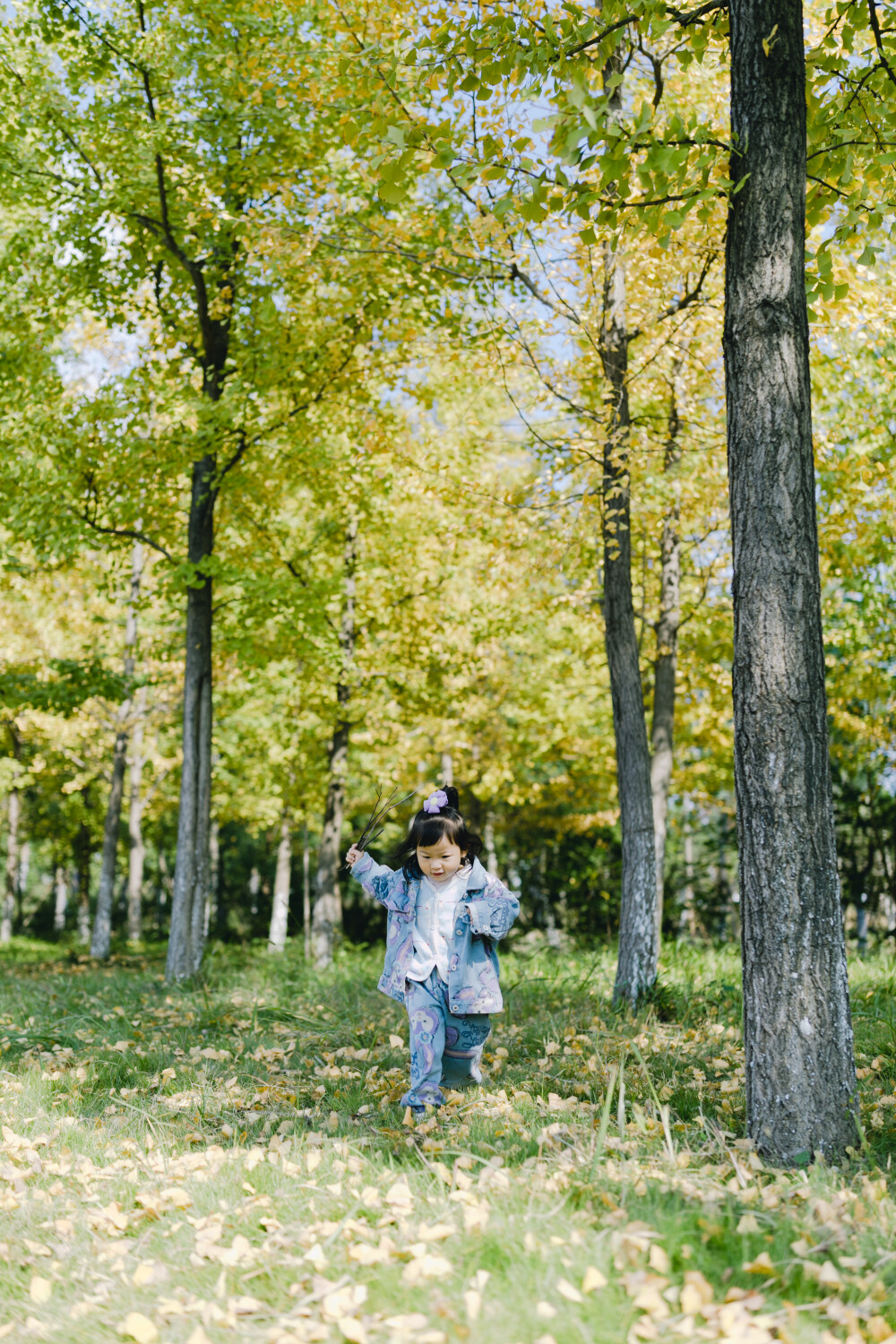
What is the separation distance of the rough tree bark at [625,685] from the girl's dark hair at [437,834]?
6.74 feet

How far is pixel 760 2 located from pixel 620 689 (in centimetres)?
410

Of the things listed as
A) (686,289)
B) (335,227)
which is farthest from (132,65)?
(686,289)

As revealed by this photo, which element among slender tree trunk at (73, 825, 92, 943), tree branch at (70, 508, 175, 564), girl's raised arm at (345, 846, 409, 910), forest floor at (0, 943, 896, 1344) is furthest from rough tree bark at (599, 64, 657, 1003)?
slender tree trunk at (73, 825, 92, 943)

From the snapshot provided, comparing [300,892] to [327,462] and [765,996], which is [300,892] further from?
[765,996]

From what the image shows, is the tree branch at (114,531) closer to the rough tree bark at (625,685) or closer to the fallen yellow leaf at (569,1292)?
the rough tree bark at (625,685)

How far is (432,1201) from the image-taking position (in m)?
2.89

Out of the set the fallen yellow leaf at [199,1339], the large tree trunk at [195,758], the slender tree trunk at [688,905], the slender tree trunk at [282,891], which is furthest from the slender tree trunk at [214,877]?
the fallen yellow leaf at [199,1339]

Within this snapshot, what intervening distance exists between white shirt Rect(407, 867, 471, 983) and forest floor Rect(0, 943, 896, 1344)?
0.63 meters

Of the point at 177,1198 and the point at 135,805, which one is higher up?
the point at 135,805

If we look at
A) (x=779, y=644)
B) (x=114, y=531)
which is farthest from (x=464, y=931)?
(x=114, y=531)

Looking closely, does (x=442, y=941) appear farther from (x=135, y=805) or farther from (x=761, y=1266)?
(x=135, y=805)

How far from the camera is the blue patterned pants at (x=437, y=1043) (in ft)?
14.2

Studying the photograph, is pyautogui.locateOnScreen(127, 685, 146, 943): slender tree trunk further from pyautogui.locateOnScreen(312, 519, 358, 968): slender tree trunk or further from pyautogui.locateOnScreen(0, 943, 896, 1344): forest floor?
pyautogui.locateOnScreen(0, 943, 896, 1344): forest floor

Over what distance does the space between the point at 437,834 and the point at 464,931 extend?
0.49 metres
